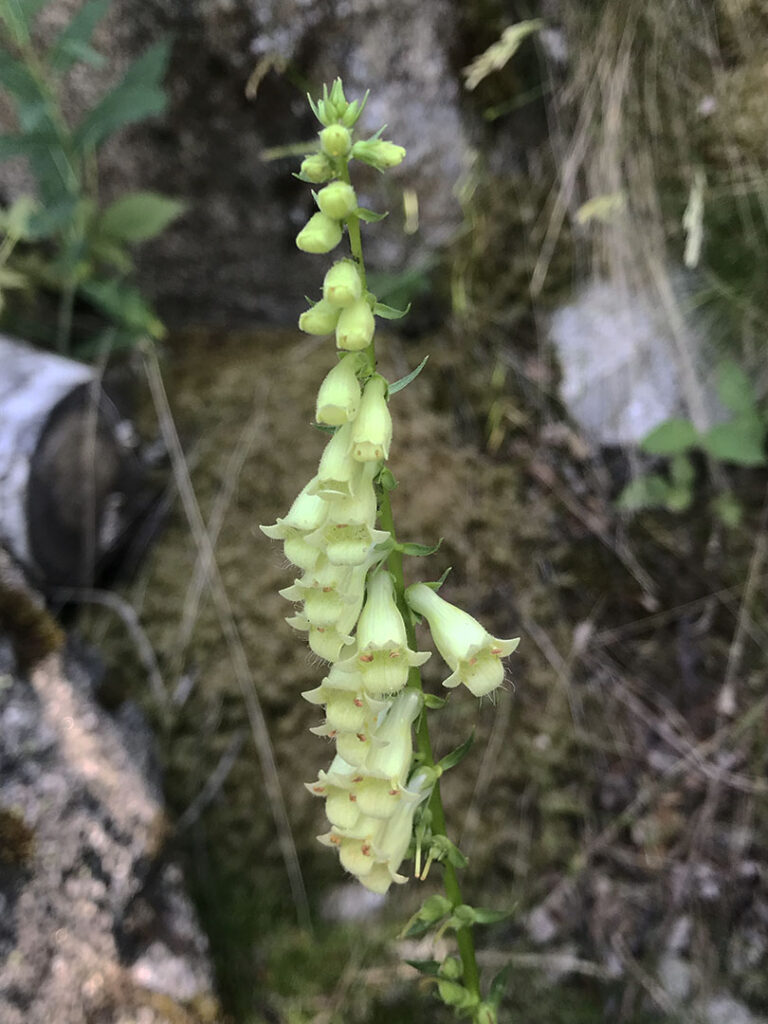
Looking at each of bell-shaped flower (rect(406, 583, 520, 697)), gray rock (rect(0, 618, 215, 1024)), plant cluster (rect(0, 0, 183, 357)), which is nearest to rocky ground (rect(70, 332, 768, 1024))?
gray rock (rect(0, 618, 215, 1024))

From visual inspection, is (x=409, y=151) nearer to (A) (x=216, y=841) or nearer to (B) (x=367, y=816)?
(B) (x=367, y=816)

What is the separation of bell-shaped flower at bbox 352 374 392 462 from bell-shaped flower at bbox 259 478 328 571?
4.8 inches

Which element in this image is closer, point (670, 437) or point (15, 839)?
point (15, 839)

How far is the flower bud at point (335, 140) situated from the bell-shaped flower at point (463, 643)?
82 cm

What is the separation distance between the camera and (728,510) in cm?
255

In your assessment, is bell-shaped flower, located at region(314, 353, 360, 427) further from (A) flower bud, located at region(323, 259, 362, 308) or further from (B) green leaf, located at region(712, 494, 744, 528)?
(B) green leaf, located at region(712, 494, 744, 528)

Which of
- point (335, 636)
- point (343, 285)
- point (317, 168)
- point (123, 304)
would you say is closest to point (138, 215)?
point (123, 304)

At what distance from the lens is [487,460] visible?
2.80 meters

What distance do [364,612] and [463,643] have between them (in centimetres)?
21

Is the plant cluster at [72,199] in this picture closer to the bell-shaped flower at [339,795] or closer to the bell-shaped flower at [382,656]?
the bell-shaped flower at [382,656]

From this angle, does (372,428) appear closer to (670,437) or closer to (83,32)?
(670,437)

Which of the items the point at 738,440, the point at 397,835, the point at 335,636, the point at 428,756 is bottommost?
the point at 397,835

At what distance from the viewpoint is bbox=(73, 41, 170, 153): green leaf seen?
2250 mm

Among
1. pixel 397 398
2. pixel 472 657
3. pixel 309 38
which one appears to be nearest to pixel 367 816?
pixel 472 657
